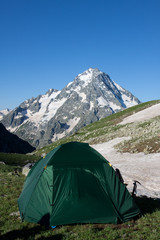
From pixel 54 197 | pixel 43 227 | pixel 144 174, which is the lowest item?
pixel 144 174

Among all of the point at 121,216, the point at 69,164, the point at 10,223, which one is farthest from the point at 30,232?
the point at 121,216

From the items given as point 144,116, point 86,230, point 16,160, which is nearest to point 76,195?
point 86,230

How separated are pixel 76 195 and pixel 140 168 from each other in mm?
15735

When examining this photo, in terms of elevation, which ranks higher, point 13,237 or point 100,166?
point 100,166

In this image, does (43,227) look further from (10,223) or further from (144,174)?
(144,174)

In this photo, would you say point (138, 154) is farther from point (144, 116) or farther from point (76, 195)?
point (144, 116)

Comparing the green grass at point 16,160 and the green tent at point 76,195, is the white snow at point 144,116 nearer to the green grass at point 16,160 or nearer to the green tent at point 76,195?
the green grass at point 16,160

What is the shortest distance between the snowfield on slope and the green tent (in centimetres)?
560

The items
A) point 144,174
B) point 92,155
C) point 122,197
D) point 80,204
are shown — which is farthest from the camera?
point 144,174

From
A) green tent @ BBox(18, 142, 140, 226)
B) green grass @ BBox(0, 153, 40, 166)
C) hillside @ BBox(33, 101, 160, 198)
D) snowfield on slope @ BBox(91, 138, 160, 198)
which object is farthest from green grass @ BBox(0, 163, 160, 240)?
green grass @ BBox(0, 153, 40, 166)

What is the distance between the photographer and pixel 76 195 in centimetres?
1031

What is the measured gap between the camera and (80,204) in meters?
10.2

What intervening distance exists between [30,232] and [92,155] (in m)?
4.99

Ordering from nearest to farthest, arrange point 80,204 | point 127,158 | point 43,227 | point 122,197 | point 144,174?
point 43,227 → point 80,204 → point 122,197 → point 144,174 → point 127,158
